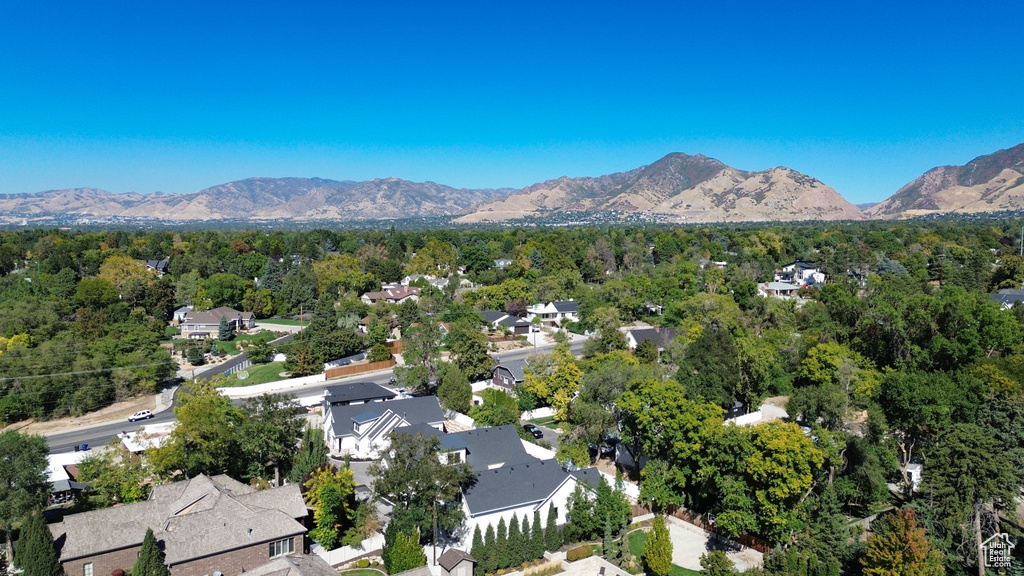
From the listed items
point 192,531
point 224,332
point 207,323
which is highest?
point 192,531

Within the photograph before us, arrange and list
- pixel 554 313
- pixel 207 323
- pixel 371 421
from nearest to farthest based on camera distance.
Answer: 1. pixel 371 421
2. pixel 207 323
3. pixel 554 313

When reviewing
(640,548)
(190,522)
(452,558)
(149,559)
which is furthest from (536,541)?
(149,559)

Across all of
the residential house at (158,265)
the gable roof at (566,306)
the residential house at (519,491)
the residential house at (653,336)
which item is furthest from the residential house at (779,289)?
the residential house at (158,265)

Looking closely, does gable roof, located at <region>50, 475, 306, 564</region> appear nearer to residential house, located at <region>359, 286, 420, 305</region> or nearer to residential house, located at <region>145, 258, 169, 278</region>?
residential house, located at <region>359, 286, 420, 305</region>

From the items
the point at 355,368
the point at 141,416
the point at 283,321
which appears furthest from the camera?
the point at 283,321

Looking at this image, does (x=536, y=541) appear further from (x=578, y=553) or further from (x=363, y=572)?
(x=363, y=572)

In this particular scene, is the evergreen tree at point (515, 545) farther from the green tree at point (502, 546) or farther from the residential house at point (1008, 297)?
the residential house at point (1008, 297)

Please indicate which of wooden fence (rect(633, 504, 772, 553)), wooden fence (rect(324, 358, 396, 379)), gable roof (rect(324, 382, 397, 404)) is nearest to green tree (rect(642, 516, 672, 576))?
wooden fence (rect(633, 504, 772, 553))
